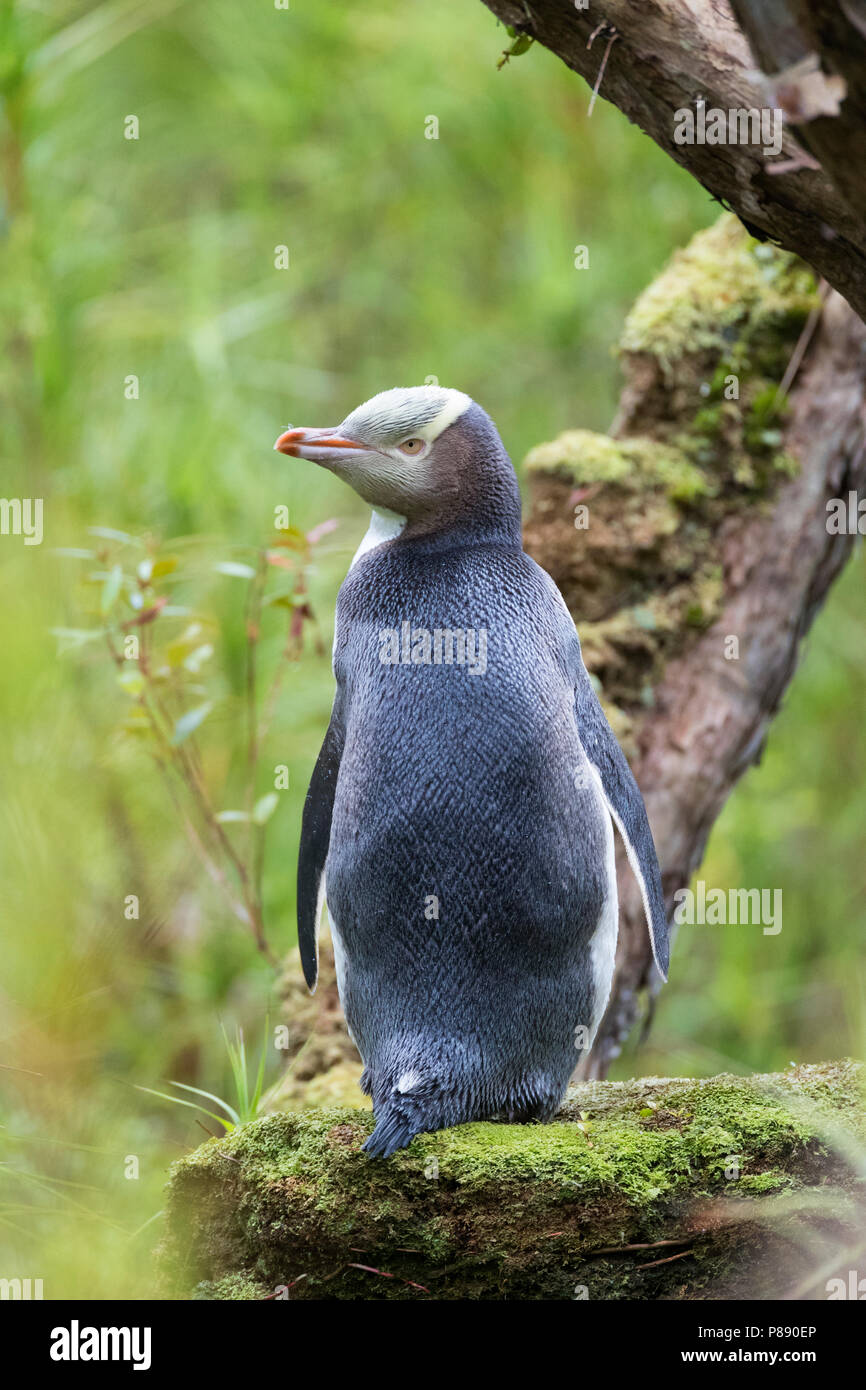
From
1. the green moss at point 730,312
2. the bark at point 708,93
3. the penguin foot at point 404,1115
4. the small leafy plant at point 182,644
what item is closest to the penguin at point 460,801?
the penguin foot at point 404,1115

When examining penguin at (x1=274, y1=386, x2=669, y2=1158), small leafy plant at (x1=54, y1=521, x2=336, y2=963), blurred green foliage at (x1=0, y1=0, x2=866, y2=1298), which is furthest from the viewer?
small leafy plant at (x1=54, y1=521, x2=336, y2=963)

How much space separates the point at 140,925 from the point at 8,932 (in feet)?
2.40

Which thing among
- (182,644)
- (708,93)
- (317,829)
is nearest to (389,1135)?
(317,829)

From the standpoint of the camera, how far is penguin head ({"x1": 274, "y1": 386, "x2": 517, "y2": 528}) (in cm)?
164

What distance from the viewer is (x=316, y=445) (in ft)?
5.37

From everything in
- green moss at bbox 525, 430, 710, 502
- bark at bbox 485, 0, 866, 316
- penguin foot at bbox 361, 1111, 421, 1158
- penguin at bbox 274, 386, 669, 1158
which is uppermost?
green moss at bbox 525, 430, 710, 502

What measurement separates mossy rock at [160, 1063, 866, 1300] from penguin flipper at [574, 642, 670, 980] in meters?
0.34

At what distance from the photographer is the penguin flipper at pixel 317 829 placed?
5.97 feet

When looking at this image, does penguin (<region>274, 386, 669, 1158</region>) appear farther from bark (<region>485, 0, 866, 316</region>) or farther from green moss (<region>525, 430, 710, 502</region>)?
green moss (<region>525, 430, 710, 502</region>)

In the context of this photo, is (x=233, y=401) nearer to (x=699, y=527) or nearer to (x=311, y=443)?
(x=699, y=527)

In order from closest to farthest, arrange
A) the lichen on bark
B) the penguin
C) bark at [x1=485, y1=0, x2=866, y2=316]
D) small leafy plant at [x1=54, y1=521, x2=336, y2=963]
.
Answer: bark at [x1=485, y1=0, x2=866, y2=316]
the penguin
small leafy plant at [x1=54, y1=521, x2=336, y2=963]
the lichen on bark

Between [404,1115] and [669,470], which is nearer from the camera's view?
[404,1115]

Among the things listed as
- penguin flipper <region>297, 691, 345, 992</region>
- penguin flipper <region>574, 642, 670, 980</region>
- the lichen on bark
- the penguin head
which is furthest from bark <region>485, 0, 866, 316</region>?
the lichen on bark

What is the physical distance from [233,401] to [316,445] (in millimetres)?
2604
